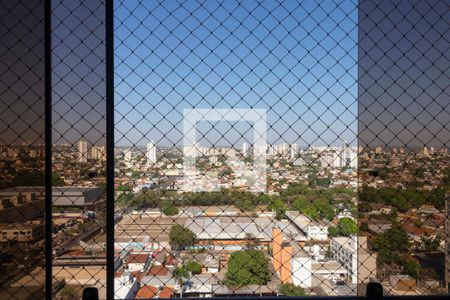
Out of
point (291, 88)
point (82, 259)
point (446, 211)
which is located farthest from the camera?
point (446, 211)

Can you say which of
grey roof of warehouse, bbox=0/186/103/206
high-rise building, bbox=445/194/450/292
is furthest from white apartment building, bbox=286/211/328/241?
grey roof of warehouse, bbox=0/186/103/206

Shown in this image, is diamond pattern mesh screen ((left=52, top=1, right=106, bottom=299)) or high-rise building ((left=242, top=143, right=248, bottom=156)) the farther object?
high-rise building ((left=242, top=143, right=248, bottom=156))

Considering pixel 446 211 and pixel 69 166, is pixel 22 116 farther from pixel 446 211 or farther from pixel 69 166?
pixel 446 211

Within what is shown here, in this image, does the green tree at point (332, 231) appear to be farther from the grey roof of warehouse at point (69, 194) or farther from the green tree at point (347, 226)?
the grey roof of warehouse at point (69, 194)

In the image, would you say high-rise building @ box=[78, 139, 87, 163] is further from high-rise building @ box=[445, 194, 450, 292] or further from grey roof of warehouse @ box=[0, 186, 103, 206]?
high-rise building @ box=[445, 194, 450, 292]

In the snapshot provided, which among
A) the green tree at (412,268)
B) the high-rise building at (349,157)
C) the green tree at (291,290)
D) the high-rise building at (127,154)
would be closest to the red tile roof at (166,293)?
the green tree at (291,290)

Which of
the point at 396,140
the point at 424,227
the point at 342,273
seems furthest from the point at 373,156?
the point at 342,273

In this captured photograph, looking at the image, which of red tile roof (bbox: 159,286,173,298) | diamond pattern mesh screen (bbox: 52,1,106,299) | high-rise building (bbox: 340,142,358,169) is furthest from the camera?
high-rise building (bbox: 340,142,358,169)

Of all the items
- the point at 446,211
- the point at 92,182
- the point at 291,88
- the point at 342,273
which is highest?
the point at 291,88
